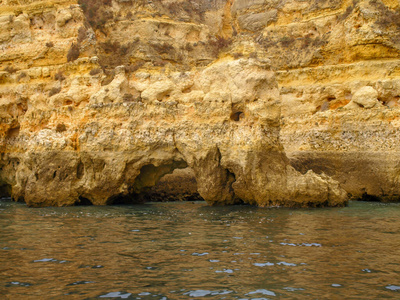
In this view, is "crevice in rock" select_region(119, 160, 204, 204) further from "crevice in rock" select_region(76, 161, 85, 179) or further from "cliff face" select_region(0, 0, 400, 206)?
"crevice in rock" select_region(76, 161, 85, 179)

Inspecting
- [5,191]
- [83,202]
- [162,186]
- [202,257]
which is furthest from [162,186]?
[202,257]

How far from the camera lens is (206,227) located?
1239 centimetres

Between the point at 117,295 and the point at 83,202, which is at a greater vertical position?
the point at 83,202

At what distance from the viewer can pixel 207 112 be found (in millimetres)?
18062

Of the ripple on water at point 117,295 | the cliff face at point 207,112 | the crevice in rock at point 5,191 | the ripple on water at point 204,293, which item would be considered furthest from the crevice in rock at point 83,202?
the ripple on water at point 204,293

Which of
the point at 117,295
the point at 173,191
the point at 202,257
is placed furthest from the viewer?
the point at 173,191

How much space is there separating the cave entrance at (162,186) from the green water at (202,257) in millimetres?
5160

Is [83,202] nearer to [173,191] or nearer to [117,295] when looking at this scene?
[173,191]

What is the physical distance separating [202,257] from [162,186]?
14.4m

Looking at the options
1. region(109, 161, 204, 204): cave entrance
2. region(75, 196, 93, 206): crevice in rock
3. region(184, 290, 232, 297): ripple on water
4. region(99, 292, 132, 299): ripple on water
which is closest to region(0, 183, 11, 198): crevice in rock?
region(75, 196, 93, 206): crevice in rock

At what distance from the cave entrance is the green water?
5.16m

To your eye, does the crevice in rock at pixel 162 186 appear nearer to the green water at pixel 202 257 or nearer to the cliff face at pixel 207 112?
the cliff face at pixel 207 112

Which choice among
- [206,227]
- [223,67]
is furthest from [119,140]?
[206,227]

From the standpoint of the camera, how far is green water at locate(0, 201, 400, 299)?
6789 millimetres
